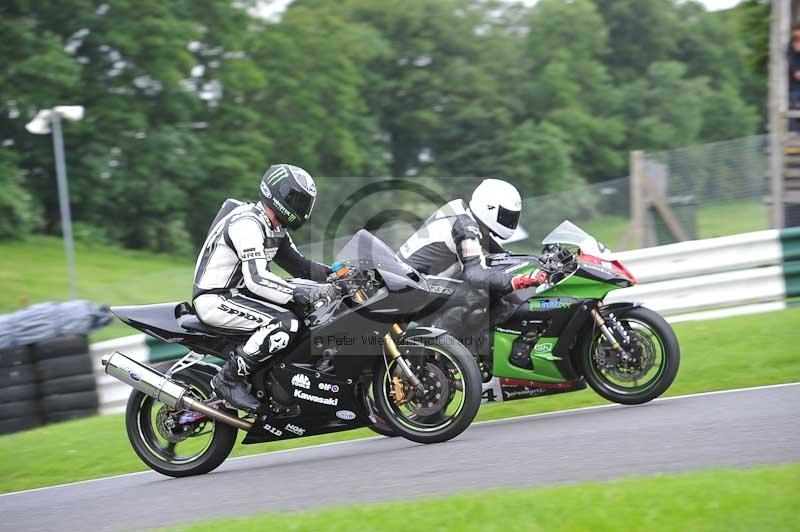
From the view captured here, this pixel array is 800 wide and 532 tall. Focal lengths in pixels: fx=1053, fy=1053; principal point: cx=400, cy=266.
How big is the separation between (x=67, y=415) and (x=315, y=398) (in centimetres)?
396

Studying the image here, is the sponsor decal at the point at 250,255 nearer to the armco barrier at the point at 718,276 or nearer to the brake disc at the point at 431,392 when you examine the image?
the brake disc at the point at 431,392

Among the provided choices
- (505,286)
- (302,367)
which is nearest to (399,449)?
(302,367)

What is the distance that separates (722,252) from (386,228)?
241 inches

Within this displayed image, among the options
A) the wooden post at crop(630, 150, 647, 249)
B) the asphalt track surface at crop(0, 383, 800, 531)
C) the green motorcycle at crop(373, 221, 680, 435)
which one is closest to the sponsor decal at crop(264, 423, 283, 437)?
the asphalt track surface at crop(0, 383, 800, 531)

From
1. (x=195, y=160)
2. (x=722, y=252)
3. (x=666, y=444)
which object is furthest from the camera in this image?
(x=195, y=160)

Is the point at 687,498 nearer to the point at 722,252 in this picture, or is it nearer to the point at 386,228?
the point at 722,252

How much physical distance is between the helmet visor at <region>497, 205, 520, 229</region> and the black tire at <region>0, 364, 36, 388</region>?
4814 millimetres

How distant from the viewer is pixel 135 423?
24.4 feet

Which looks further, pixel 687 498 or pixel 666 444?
pixel 666 444

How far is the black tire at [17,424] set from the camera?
984 cm

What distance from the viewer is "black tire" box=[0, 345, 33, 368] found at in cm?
982

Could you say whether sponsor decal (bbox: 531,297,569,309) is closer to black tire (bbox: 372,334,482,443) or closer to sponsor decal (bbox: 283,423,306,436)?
black tire (bbox: 372,334,482,443)

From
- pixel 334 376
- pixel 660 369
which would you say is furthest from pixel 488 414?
pixel 334 376

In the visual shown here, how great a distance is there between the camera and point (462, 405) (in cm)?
681
